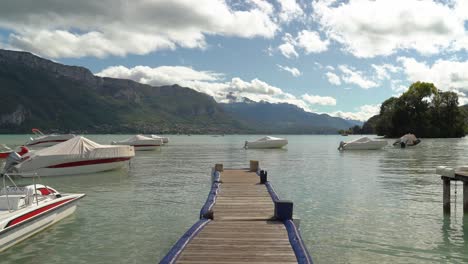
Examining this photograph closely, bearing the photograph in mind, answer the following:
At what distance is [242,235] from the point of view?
10664 millimetres

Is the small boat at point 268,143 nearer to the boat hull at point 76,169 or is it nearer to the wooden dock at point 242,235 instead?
the boat hull at point 76,169

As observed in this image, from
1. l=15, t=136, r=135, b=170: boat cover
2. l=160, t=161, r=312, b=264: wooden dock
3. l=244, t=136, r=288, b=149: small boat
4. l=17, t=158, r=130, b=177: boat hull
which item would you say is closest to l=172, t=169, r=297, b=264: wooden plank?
l=160, t=161, r=312, b=264: wooden dock

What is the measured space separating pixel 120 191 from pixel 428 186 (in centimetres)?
2032

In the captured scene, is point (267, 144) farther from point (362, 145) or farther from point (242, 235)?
point (242, 235)

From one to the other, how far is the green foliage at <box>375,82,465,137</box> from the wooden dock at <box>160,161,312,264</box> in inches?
5259

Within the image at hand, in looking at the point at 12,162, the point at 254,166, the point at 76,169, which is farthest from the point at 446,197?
the point at 12,162

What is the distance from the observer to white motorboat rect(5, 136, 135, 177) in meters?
31.2

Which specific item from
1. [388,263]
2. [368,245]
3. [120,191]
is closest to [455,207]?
[368,245]

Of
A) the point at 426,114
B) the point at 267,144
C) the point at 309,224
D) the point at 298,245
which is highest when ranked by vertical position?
the point at 426,114

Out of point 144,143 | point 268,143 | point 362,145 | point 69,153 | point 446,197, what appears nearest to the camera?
point 446,197

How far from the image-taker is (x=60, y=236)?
13.8 m

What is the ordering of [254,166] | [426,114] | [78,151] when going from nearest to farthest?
[254,166], [78,151], [426,114]

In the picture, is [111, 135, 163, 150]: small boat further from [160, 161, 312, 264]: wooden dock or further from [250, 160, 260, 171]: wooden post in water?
[160, 161, 312, 264]: wooden dock

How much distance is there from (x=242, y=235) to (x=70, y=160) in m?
26.0
